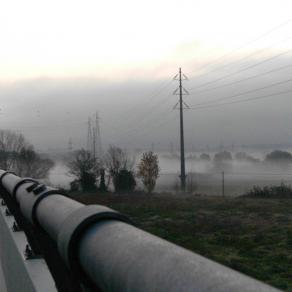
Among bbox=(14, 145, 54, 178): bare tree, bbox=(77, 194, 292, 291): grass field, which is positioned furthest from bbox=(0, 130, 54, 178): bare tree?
bbox=(77, 194, 292, 291): grass field

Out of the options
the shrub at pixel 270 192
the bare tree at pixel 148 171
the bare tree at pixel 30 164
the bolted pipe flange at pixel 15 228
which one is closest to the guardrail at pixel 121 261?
the bolted pipe flange at pixel 15 228

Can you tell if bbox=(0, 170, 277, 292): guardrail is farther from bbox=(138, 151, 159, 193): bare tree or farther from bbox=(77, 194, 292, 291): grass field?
bbox=(138, 151, 159, 193): bare tree

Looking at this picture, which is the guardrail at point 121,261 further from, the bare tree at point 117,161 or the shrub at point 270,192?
the bare tree at point 117,161

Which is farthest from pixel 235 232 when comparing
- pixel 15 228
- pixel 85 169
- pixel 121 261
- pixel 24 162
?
pixel 24 162

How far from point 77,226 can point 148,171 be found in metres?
65.1

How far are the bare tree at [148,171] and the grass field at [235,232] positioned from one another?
44.7 metres

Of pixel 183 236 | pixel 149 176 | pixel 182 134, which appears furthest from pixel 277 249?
pixel 149 176

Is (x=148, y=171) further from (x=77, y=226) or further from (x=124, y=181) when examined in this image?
(x=77, y=226)

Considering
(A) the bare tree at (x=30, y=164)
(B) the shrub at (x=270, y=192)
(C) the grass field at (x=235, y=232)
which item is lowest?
(C) the grass field at (x=235, y=232)

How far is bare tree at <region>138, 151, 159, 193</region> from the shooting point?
66.1m

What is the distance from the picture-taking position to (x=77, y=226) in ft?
6.40

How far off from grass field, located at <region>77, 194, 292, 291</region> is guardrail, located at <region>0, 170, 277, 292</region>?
21.7 feet

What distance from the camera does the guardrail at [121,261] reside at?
1157mm

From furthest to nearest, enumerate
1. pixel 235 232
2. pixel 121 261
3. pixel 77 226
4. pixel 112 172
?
1. pixel 112 172
2. pixel 235 232
3. pixel 77 226
4. pixel 121 261
